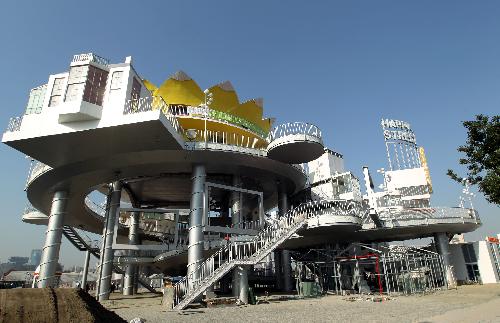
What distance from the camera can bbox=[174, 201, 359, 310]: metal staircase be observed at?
20159mm

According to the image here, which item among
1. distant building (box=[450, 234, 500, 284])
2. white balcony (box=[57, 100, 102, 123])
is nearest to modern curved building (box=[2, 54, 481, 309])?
white balcony (box=[57, 100, 102, 123])

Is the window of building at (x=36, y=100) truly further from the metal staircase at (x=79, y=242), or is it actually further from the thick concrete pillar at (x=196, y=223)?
the metal staircase at (x=79, y=242)

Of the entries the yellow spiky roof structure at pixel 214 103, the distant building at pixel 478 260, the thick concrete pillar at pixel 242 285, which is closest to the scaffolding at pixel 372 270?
the distant building at pixel 478 260

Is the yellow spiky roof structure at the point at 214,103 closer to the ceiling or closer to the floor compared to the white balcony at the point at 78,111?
closer to the ceiling

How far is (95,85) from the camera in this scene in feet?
75.5

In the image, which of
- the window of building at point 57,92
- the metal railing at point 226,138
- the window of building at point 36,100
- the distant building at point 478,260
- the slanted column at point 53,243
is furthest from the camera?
the distant building at point 478,260

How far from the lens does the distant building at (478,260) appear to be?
34938mm

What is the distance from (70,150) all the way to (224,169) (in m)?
12.3

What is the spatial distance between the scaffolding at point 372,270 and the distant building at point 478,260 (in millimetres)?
4096

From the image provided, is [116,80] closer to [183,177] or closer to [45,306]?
[183,177]

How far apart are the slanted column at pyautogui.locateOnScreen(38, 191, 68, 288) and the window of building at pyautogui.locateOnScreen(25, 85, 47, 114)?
10337 millimetres

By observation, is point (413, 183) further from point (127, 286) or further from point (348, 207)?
point (127, 286)

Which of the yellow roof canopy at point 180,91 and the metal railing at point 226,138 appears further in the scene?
the yellow roof canopy at point 180,91

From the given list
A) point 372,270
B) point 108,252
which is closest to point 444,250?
point 372,270
